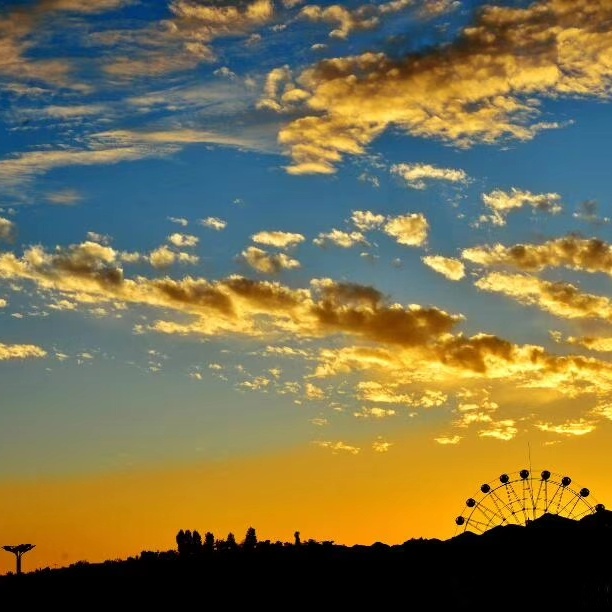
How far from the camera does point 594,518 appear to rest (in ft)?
243

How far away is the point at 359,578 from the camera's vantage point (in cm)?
7275

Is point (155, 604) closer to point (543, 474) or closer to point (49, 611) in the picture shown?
point (49, 611)

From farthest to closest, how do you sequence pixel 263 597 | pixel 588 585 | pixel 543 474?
pixel 543 474
pixel 263 597
pixel 588 585

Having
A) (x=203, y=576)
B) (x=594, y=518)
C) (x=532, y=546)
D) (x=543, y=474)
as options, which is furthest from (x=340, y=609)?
(x=543, y=474)

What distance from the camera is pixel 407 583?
72938mm

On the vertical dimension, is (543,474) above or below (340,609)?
above

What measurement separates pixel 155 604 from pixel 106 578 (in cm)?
470

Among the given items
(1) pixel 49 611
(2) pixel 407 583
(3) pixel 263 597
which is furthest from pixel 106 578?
(2) pixel 407 583

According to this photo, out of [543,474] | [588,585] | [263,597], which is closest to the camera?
[588,585]

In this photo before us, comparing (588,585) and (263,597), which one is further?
(263,597)

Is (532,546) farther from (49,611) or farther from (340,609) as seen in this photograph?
(49,611)

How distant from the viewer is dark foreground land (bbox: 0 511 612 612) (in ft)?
229

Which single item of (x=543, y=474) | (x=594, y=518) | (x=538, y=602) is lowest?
(x=538, y=602)

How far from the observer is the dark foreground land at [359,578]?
69812 mm
